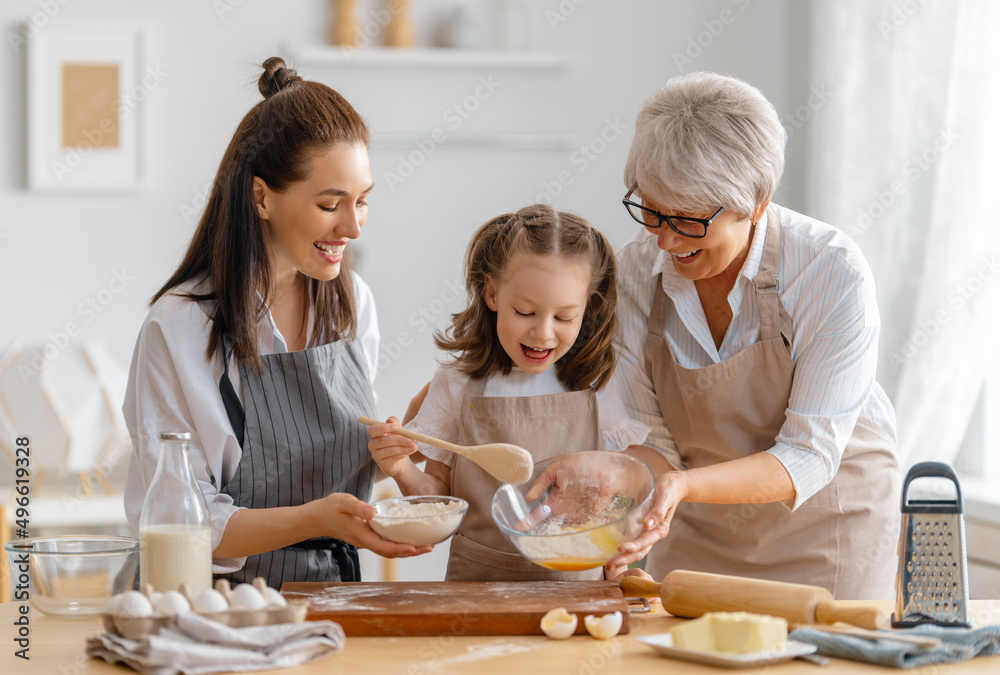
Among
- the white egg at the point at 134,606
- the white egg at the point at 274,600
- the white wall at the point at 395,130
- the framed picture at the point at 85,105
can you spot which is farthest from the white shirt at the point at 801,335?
the framed picture at the point at 85,105

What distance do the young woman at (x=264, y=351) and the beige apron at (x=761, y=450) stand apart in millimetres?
614

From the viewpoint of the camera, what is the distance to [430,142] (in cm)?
363

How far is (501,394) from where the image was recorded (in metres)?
1.84

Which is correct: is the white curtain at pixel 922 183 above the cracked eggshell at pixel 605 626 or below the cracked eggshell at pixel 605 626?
above

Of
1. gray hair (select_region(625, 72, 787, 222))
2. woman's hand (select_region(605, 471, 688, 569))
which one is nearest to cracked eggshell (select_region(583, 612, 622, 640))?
woman's hand (select_region(605, 471, 688, 569))

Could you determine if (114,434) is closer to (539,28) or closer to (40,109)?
(40,109)

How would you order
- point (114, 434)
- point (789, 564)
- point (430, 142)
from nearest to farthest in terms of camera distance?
point (789, 564) < point (114, 434) < point (430, 142)

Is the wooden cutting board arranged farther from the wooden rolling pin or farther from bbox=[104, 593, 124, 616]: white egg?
bbox=[104, 593, 124, 616]: white egg

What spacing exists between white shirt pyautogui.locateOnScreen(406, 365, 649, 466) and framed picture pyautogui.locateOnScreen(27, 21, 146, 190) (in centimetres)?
205

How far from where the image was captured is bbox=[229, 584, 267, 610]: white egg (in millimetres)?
1207

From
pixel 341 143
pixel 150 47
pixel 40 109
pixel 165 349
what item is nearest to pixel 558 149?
pixel 150 47

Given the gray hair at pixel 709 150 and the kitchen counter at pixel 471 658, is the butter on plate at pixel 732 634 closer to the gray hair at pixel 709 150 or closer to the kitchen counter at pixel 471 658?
the kitchen counter at pixel 471 658

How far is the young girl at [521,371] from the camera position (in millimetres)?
1745

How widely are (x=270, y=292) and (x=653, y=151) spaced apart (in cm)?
73
